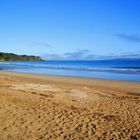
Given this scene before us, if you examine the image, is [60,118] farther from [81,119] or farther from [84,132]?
[84,132]

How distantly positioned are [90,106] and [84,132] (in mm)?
3965

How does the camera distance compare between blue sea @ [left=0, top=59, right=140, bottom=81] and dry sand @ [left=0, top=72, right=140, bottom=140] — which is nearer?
dry sand @ [left=0, top=72, right=140, bottom=140]

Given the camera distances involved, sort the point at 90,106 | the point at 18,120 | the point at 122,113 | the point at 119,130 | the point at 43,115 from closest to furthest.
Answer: the point at 119,130 → the point at 18,120 → the point at 43,115 → the point at 122,113 → the point at 90,106

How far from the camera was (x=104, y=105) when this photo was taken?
12094 millimetres

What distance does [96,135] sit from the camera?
7633 millimetres

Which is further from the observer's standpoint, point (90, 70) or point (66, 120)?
point (90, 70)

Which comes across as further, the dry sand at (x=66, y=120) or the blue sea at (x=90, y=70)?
the blue sea at (x=90, y=70)

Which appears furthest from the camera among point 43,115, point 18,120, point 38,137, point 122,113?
point 122,113

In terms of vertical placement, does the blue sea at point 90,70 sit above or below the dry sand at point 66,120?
above

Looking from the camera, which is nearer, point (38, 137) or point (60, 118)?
point (38, 137)

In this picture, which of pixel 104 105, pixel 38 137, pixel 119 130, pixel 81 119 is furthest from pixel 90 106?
pixel 38 137

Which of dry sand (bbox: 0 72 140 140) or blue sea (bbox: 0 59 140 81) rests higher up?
blue sea (bbox: 0 59 140 81)

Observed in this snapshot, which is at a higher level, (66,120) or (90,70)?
(90,70)

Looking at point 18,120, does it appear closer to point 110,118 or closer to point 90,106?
point 110,118
